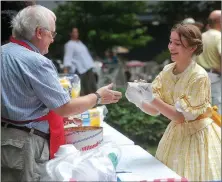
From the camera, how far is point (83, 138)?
2.22 metres

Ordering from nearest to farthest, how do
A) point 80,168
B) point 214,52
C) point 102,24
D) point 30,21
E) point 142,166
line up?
point 80,168 → point 30,21 → point 142,166 → point 214,52 → point 102,24

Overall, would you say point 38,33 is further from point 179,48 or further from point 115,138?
point 115,138

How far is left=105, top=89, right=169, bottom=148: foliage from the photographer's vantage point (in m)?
4.69

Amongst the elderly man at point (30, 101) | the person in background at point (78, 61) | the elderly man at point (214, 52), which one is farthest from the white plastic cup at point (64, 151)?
the person in background at point (78, 61)

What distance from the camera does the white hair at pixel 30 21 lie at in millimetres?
1997

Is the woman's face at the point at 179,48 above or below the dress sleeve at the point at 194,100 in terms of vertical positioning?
above

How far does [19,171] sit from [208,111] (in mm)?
956

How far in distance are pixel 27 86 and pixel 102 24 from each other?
740 cm

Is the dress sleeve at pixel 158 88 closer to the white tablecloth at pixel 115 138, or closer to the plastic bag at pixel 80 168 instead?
the white tablecloth at pixel 115 138

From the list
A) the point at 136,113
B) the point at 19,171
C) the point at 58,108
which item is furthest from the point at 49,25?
the point at 136,113

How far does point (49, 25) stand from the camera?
2027 mm

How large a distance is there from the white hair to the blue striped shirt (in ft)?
0.21

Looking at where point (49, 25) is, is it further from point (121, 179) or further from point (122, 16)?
point (122, 16)

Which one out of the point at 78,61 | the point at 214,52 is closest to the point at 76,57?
the point at 78,61
